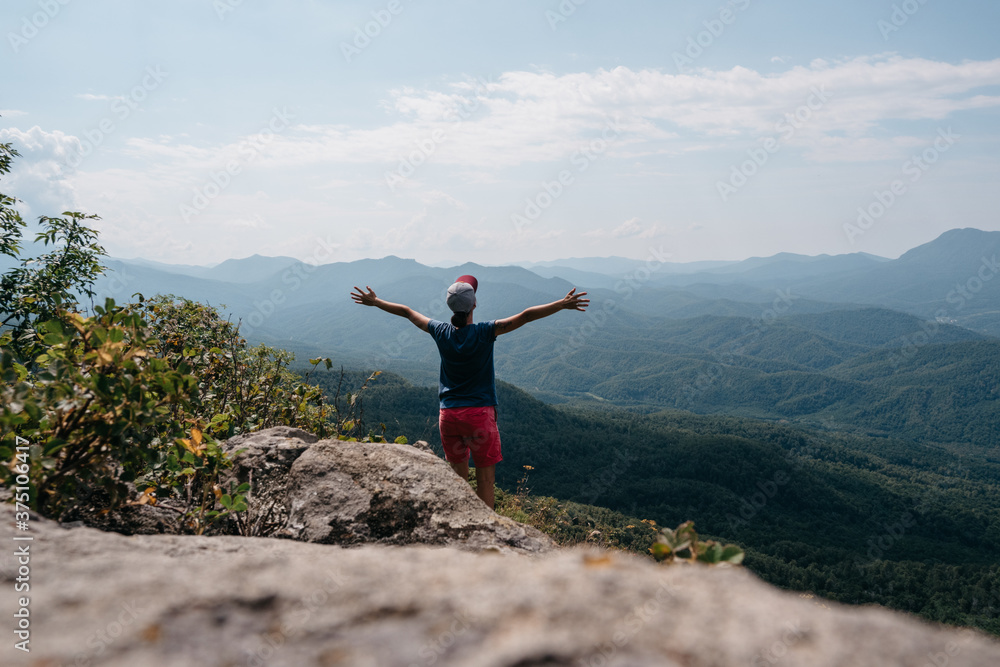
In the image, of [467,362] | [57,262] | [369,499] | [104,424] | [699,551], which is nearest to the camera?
[699,551]

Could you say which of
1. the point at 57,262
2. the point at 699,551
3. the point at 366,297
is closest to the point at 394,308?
the point at 366,297

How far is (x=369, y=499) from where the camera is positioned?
12.4 ft

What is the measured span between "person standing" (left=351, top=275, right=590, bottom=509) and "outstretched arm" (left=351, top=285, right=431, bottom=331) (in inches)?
5.1

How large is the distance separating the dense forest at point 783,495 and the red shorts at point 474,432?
211 ft

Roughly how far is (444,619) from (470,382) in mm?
3902

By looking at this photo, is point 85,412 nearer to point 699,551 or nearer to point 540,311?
point 699,551

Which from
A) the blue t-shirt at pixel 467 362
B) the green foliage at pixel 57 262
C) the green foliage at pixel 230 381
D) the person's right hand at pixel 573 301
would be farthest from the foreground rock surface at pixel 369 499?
the green foliage at pixel 57 262

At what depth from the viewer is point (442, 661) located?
4.64 ft

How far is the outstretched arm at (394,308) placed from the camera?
5730 mm

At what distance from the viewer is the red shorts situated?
5.43 meters

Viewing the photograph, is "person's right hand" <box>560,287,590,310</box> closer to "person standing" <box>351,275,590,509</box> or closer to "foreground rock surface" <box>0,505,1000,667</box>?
"person standing" <box>351,275,590,509</box>

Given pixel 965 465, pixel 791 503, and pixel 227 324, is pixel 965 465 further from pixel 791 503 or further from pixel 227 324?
pixel 227 324

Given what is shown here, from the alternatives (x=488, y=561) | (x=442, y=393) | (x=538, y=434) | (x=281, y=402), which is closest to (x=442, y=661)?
(x=488, y=561)

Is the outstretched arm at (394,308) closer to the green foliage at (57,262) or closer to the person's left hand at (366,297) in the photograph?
the person's left hand at (366,297)
